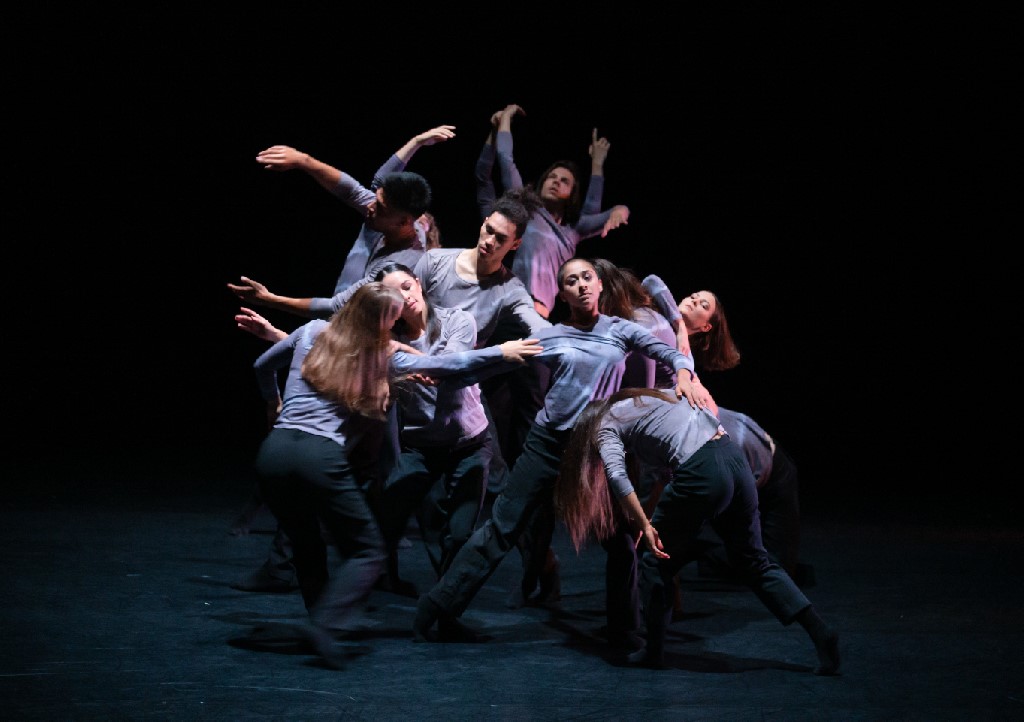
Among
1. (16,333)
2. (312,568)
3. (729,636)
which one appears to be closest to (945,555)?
(729,636)

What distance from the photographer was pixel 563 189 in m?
5.07

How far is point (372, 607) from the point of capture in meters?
4.11

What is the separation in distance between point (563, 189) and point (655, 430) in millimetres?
2001

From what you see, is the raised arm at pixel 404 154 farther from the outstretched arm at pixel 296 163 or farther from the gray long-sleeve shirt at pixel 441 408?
the gray long-sleeve shirt at pixel 441 408

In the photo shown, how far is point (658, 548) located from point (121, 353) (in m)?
6.42

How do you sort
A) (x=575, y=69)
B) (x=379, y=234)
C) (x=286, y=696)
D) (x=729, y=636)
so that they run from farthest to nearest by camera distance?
(x=575, y=69) → (x=379, y=234) → (x=729, y=636) → (x=286, y=696)

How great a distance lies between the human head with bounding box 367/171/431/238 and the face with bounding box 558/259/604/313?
962 millimetres

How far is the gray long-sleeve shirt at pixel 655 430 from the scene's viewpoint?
3.29 metres

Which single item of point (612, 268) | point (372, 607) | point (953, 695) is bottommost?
point (372, 607)

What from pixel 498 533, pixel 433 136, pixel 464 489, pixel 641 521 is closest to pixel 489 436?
pixel 464 489

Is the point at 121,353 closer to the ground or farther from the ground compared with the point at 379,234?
closer to the ground

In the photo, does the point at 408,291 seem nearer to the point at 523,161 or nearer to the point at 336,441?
the point at 336,441

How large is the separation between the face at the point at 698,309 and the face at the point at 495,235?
32.3 inches

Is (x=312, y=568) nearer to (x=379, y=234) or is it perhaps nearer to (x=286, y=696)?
(x=286, y=696)
